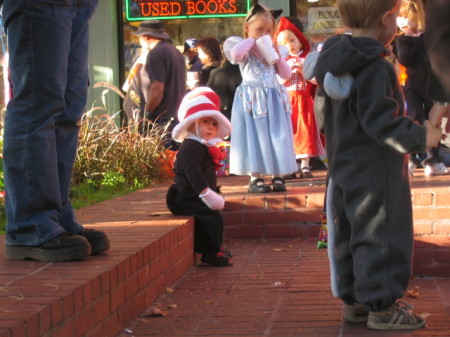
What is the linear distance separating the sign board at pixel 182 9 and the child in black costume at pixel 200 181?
7.40m

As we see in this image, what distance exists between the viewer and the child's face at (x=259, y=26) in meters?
8.20

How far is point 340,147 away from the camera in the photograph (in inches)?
166

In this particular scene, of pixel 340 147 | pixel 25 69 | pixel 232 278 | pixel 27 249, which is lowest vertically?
pixel 232 278

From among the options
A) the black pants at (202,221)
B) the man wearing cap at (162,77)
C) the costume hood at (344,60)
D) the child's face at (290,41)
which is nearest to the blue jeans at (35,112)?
the costume hood at (344,60)

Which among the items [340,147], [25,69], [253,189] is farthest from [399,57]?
[25,69]

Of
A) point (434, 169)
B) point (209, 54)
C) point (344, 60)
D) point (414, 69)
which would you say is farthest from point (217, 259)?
point (209, 54)

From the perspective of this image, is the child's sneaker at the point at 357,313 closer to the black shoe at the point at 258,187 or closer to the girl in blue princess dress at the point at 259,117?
the black shoe at the point at 258,187

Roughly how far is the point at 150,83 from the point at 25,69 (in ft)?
20.5

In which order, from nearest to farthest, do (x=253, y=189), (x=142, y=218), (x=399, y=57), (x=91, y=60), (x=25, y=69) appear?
(x=25, y=69) < (x=142, y=218) < (x=253, y=189) < (x=399, y=57) < (x=91, y=60)

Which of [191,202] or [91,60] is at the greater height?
[91,60]

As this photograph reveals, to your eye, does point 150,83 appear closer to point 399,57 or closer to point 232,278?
point 399,57

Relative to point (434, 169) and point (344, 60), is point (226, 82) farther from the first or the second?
point (344, 60)

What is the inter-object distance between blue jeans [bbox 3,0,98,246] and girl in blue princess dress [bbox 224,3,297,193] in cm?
387

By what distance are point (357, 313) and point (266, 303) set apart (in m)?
0.68
